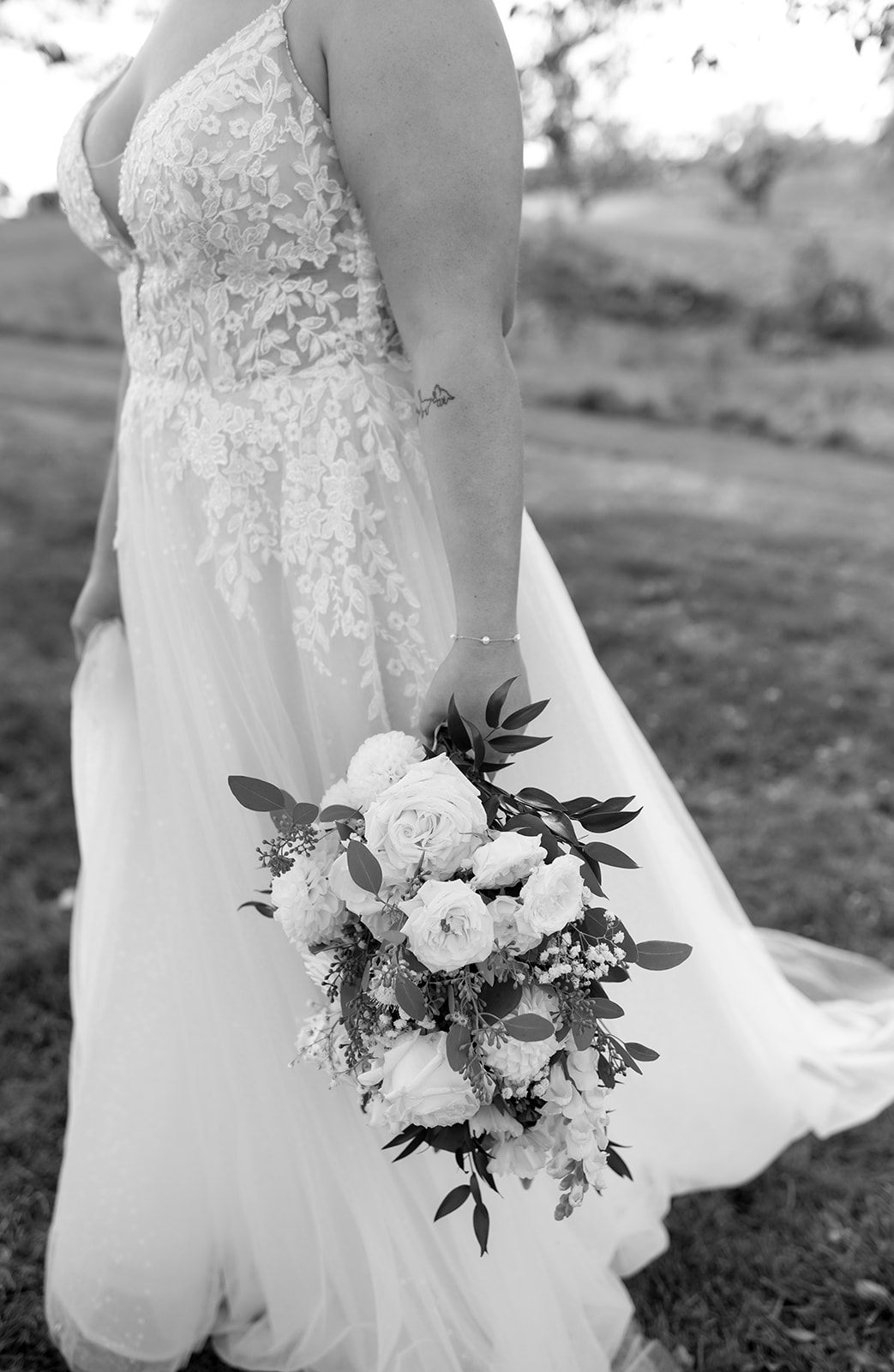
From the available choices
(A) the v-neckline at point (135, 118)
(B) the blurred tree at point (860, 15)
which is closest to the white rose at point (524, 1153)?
(A) the v-neckline at point (135, 118)

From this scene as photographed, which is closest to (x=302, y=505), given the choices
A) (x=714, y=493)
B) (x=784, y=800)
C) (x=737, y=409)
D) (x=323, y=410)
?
(x=323, y=410)

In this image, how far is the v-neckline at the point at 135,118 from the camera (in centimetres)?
167

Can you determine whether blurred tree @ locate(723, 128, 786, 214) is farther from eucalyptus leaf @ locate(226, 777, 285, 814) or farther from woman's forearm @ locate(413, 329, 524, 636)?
eucalyptus leaf @ locate(226, 777, 285, 814)

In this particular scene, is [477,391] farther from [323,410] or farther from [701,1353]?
[701,1353]

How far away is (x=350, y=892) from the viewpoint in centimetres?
147

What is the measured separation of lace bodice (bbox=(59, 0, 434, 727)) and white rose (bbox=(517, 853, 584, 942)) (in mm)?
604

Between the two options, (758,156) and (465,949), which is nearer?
(465,949)

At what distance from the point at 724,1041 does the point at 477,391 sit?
1.60 meters

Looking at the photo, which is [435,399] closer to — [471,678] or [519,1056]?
[471,678]

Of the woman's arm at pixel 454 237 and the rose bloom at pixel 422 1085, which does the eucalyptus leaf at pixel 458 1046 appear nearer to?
the rose bloom at pixel 422 1085

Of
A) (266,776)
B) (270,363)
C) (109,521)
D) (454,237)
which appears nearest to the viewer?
(454,237)

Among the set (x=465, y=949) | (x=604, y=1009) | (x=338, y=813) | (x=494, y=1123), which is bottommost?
(x=494, y=1123)

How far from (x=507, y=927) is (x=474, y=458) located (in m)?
0.68

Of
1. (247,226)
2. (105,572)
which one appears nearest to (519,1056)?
(247,226)
